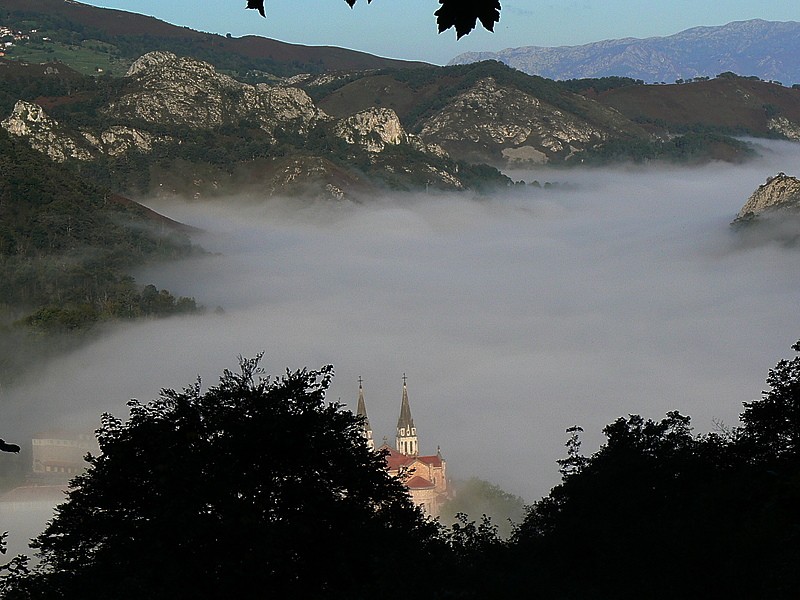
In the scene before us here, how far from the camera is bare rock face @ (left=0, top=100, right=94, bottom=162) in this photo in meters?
186

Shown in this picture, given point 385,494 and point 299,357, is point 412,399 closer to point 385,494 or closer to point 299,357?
point 299,357

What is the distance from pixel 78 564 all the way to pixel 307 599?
484cm

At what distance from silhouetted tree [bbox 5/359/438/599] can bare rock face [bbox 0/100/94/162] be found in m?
162

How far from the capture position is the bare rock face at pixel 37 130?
18638 centimetres

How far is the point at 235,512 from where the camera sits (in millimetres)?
24891

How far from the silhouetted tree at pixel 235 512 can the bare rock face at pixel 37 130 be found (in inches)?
6395

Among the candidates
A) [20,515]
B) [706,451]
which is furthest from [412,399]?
[706,451]

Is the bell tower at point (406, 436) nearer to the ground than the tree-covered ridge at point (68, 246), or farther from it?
nearer to the ground

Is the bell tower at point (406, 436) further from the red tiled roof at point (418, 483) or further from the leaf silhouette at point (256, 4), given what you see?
the leaf silhouette at point (256, 4)

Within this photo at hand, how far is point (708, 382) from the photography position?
156m

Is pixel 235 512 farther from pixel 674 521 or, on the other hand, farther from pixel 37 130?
pixel 37 130

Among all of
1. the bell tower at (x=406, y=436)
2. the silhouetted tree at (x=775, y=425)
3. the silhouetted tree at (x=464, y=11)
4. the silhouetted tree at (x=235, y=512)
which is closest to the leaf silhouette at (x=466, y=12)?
the silhouetted tree at (x=464, y=11)

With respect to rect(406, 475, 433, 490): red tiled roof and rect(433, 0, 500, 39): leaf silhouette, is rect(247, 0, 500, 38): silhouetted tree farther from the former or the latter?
rect(406, 475, 433, 490): red tiled roof

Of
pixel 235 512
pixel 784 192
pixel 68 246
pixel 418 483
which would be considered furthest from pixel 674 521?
pixel 784 192
